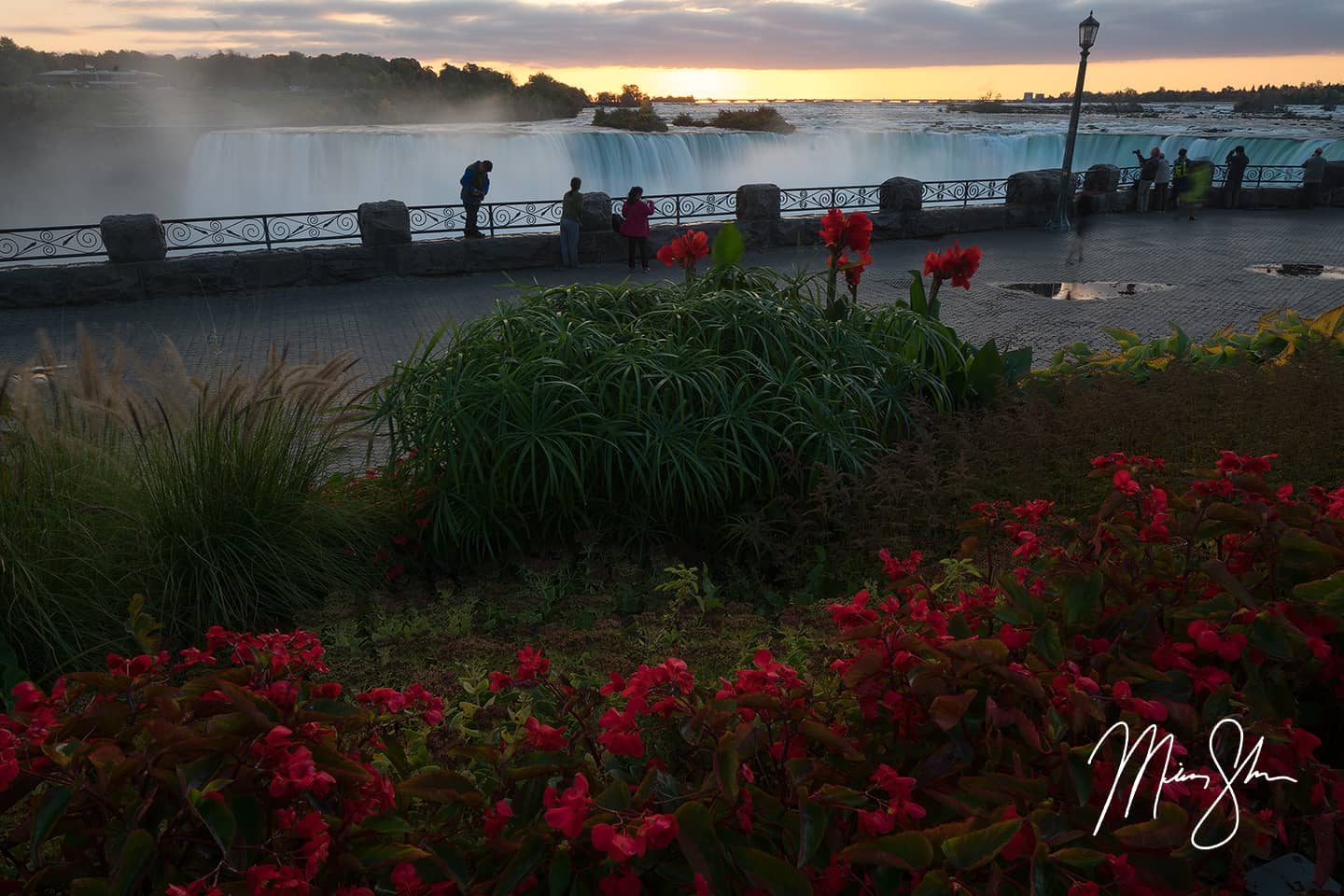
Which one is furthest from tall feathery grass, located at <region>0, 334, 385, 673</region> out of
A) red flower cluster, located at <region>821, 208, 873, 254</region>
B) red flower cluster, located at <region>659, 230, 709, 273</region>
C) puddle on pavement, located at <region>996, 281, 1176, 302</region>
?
puddle on pavement, located at <region>996, 281, 1176, 302</region>

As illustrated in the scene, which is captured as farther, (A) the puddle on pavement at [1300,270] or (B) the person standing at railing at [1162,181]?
(B) the person standing at railing at [1162,181]

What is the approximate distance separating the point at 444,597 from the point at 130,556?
1195 millimetres

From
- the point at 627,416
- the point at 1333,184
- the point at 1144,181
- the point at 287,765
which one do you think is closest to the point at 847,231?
the point at 627,416

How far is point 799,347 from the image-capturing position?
15.9 ft

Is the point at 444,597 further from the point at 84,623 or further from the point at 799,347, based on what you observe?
the point at 799,347

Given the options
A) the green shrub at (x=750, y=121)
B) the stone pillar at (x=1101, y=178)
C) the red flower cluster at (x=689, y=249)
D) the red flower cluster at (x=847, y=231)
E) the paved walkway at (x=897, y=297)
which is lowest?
the paved walkway at (x=897, y=297)

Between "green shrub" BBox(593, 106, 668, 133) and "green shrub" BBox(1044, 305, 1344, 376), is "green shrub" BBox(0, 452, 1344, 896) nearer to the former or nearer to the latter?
"green shrub" BBox(1044, 305, 1344, 376)

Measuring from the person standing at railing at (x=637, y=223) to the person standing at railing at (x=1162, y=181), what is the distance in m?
13.2

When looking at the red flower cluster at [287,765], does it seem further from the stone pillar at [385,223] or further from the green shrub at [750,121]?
the green shrub at [750,121]

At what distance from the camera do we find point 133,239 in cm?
1213

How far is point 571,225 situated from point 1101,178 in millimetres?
13076

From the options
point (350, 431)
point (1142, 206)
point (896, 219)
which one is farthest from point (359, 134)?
point (350, 431)

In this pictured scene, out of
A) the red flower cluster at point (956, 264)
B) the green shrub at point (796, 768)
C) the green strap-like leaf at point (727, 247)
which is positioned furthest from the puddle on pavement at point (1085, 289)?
the green shrub at point (796, 768)
